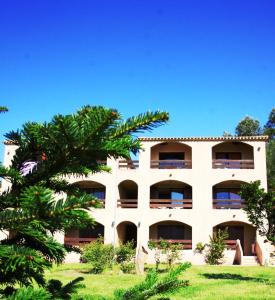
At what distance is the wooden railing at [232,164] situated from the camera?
106 ft

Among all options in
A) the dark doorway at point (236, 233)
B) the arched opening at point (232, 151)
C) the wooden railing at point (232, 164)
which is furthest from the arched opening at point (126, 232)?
the arched opening at point (232, 151)

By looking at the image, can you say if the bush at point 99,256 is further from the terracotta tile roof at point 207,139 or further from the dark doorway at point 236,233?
the dark doorway at point 236,233

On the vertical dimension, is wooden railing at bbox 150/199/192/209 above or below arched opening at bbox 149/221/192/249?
above

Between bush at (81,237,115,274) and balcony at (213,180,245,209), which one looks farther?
balcony at (213,180,245,209)

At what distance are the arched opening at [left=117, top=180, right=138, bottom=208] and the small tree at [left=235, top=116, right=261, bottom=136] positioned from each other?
67.7ft

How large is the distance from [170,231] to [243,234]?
5.86 metres

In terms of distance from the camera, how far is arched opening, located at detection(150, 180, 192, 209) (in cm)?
3394

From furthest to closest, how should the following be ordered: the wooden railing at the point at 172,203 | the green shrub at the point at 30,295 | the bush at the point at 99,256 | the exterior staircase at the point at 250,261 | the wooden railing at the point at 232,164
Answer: the wooden railing at the point at 232,164, the wooden railing at the point at 172,203, the exterior staircase at the point at 250,261, the bush at the point at 99,256, the green shrub at the point at 30,295

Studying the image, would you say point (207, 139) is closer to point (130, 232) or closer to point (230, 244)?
point (230, 244)

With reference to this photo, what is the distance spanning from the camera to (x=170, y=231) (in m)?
33.6

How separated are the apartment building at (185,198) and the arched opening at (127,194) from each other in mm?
86

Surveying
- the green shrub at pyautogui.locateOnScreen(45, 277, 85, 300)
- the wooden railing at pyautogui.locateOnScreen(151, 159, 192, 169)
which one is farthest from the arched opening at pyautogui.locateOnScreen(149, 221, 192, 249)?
the green shrub at pyautogui.locateOnScreen(45, 277, 85, 300)

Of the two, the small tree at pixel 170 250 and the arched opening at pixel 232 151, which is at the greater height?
the arched opening at pixel 232 151

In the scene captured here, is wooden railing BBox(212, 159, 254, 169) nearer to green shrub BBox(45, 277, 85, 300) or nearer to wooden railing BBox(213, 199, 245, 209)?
wooden railing BBox(213, 199, 245, 209)
